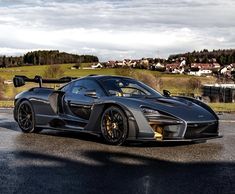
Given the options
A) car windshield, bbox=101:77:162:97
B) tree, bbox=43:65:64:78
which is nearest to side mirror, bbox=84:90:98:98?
car windshield, bbox=101:77:162:97

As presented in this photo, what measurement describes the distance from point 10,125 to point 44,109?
2.03 metres

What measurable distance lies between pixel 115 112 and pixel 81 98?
1.05 meters

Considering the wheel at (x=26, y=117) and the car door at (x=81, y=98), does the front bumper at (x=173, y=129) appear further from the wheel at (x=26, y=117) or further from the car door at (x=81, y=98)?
the wheel at (x=26, y=117)

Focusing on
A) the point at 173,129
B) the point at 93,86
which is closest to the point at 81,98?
the point at 93,86

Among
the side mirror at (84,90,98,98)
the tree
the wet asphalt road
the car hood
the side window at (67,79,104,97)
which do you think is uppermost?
the side window at (67,79,104,97)

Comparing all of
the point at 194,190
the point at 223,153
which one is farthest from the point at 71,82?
the point at 194,190

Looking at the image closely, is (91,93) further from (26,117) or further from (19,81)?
(19,81)

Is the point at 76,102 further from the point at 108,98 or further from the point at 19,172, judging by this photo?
the point at 19,172

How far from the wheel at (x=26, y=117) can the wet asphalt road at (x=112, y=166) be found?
3.04 feet

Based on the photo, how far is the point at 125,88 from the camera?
31.0 feet

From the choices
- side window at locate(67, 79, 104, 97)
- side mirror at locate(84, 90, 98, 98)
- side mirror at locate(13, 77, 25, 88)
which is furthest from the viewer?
side mirror at locate(13, 77, 25, 88)

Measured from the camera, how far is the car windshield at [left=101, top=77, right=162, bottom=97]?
927 centimetres

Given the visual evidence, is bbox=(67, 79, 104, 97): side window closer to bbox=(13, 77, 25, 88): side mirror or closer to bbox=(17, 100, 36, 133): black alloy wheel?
bbox=(17, 100, 36, 133): black alloy wheel

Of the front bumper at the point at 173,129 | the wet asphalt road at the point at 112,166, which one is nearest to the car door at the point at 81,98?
→ the wet asphalt road at the point at 112,166
